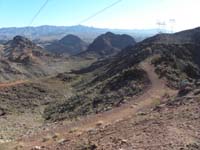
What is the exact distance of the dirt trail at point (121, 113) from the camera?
1125 inches

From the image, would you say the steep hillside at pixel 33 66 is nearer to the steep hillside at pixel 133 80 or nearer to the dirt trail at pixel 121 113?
the steep hillside at pixel 133 80

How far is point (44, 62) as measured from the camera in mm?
145375

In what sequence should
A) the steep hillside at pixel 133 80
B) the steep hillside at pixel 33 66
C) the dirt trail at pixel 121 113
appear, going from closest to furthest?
the dirt trail at pixel 121 113
the steep hillside at pixel 133 80
the steep hillside at pixel 33 66

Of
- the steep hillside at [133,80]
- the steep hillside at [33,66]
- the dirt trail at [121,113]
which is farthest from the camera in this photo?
the steep hillside at [33,66]

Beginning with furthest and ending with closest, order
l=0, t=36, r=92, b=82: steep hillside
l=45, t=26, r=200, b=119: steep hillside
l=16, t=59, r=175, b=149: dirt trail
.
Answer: l=0, t=36, r=92, b=82: steep hillside, l=45, t=26, r=200, b=119: steep hillside, l=16, t=59, r=175, b=149: dirt trail

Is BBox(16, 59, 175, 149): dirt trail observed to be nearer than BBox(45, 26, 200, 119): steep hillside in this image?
Yes

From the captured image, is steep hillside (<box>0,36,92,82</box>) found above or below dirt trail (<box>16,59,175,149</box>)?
below

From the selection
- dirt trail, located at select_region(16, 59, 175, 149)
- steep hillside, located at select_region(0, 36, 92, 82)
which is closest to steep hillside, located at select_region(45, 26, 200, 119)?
dirt trail, located at select_region(16, 59, 175, 149)

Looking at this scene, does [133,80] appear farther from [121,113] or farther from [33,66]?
[33,66]

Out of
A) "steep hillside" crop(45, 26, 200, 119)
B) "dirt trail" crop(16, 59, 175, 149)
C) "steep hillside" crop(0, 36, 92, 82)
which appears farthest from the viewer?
"steep hillside" crop(0, 36, 92, 82)

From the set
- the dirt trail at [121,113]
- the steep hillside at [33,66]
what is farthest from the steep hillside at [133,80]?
the steep hillside at [33,66]

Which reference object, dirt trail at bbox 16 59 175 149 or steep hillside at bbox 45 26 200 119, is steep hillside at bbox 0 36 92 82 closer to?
steep hillside at bbox 45 26 200 119

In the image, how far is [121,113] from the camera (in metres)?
34.7

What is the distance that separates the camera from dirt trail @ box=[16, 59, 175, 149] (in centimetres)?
2858
